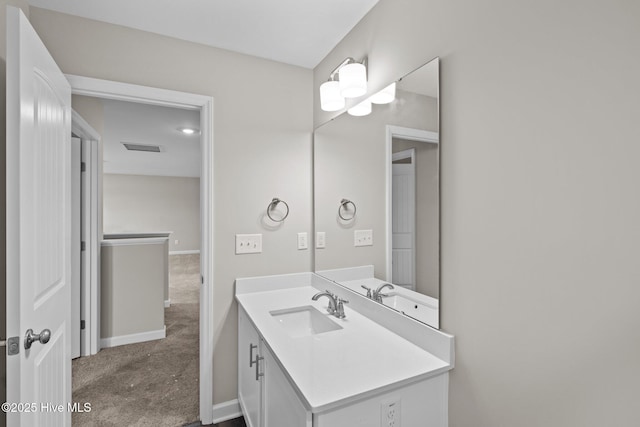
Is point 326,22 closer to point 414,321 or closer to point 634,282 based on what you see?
point 414,321

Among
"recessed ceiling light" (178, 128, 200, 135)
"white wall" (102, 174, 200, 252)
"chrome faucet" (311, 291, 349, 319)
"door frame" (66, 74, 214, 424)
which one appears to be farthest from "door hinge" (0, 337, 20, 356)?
"white wall" (102, 174, 200, 252)

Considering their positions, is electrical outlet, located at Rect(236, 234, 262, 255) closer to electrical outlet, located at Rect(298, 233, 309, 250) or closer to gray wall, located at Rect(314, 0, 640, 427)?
electrical outlet, located at Rect(298, 233, 309, 250)

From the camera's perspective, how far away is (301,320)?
1.79 meters

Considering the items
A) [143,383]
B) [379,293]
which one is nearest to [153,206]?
[143,383]

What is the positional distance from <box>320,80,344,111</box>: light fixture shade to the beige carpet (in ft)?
6.91

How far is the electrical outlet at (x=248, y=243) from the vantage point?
1988 mm

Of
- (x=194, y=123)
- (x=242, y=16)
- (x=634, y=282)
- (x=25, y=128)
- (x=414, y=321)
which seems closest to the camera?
(x=634, y=282)

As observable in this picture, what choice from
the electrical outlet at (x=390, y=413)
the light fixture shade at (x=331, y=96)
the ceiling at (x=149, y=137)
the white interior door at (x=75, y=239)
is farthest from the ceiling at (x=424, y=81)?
the white interior door at (x=75, y=239)

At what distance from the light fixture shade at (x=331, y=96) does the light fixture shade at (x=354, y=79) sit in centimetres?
15

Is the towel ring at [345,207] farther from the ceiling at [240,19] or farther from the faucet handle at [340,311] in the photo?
the ceiling at [240,19]

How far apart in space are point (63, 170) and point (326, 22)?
1521mm

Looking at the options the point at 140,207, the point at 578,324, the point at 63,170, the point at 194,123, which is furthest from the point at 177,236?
the point at 578,324

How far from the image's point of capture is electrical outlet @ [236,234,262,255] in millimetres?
1988

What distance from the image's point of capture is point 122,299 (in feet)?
9.78
